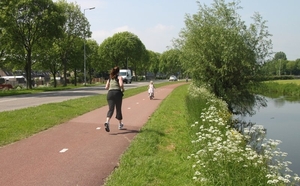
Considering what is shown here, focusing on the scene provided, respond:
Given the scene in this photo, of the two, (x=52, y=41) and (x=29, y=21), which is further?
(x=52, y=41)

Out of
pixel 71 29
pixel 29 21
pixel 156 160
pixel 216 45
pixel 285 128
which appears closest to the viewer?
pixel 156 160

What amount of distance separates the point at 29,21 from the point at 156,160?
3061 cm

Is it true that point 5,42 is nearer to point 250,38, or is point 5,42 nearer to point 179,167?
point 250,38

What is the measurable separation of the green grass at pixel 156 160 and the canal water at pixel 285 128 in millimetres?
4351

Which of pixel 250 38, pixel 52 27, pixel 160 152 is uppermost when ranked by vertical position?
pixel 52 27

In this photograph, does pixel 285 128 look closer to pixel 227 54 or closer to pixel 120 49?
pixel 227 54

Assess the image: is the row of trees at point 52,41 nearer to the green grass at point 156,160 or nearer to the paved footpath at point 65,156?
the green grass at point 156,160

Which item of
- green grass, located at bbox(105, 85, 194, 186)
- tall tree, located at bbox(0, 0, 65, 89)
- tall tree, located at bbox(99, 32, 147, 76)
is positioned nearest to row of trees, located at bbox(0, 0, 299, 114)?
tall tree, located at bbox(0, 0, 65, 89)

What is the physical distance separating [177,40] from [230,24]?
4477 mm

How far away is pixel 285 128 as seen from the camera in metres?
17.4

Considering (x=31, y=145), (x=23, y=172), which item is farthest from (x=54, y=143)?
(x=23, y=172)

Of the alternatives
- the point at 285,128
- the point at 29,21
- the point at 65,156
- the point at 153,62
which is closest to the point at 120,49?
the point at 153,62

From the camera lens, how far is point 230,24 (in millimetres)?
21594

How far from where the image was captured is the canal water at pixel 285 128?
11.9 metres
